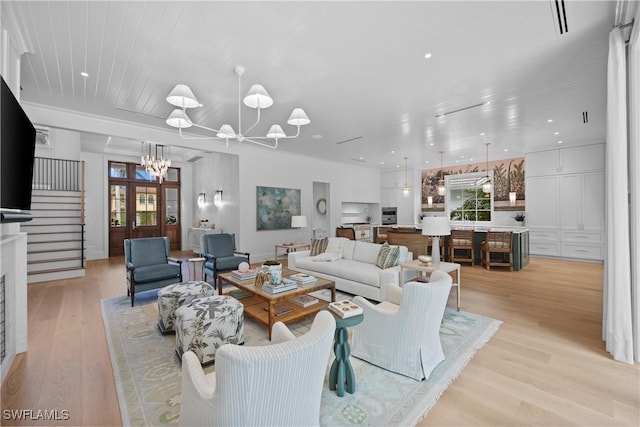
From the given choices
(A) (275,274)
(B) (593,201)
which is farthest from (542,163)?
(A) (275,274)

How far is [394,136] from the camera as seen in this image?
245 inches

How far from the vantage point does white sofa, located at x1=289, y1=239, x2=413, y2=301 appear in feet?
12.3

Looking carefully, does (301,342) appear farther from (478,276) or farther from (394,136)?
(394,136)

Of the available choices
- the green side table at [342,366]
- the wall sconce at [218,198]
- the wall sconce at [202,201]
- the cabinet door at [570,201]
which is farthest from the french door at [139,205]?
the cabinet door at [570,201]

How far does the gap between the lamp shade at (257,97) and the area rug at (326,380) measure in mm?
2477

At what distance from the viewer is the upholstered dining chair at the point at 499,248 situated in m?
5.89

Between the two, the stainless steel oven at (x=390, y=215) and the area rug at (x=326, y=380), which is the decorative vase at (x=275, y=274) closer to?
the area rug at (x=326, y=380)

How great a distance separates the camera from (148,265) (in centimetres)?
433

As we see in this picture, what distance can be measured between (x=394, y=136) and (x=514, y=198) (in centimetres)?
468

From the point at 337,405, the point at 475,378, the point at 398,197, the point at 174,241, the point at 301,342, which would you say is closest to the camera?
the point at 301,342

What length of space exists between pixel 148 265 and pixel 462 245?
6.40 m

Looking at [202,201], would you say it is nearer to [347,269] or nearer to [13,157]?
[347,269]

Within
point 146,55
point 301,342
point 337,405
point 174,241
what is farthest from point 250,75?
point 174,241

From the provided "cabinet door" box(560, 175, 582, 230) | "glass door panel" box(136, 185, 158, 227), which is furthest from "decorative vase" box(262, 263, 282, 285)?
"cabinet door" box(560, 175, 582, 230)
